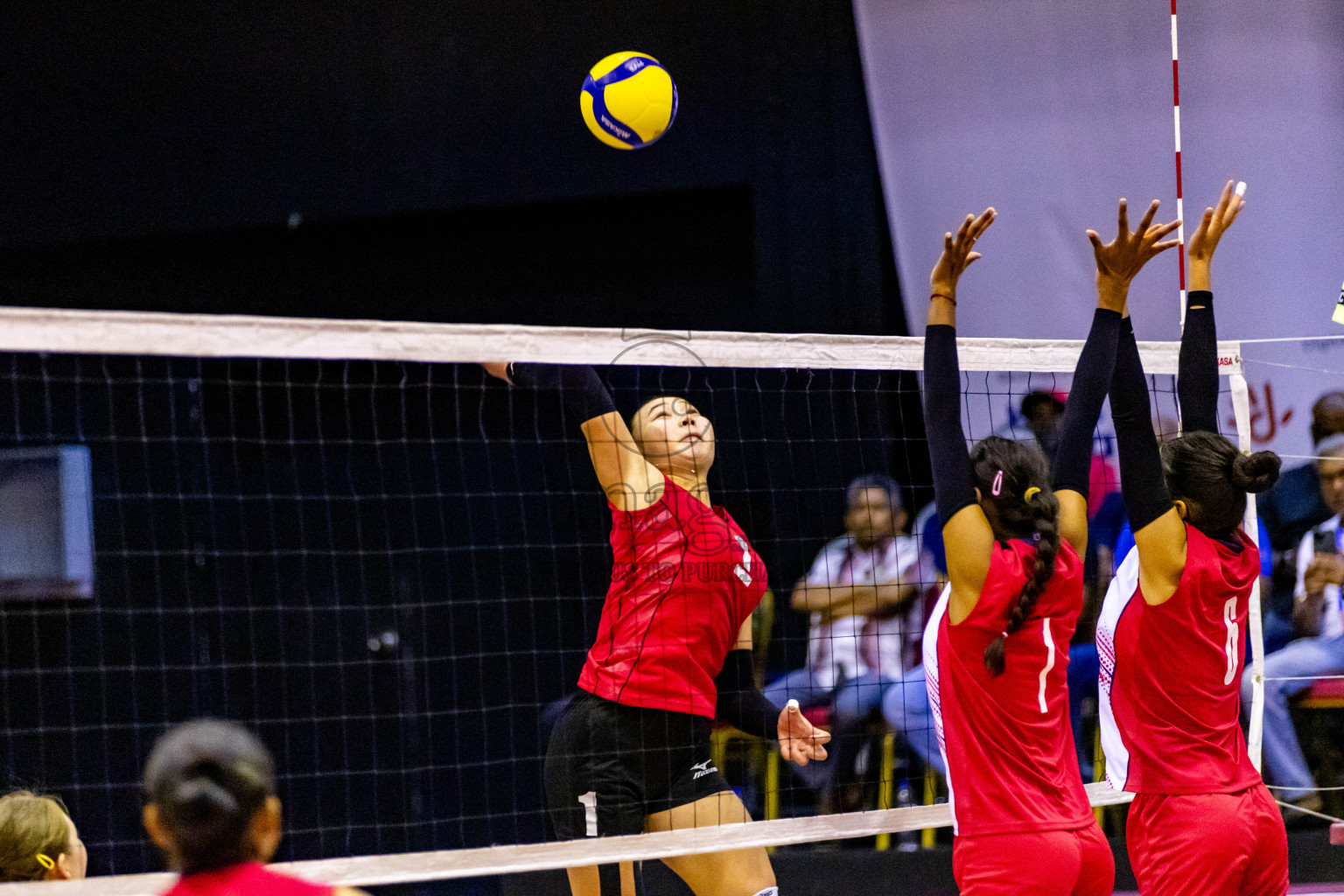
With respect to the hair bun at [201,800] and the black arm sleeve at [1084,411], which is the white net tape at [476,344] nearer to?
the black arm sleeve at [1084,411]

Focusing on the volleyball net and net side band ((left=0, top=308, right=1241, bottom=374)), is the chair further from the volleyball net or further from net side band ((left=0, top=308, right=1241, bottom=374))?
net side band ((left=0, top=308, right=1241, bottom=374))

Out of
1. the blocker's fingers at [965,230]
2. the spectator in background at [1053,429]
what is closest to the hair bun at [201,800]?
the blocker's fingers at [965,230]

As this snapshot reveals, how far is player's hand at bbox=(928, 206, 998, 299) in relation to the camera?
108 inches

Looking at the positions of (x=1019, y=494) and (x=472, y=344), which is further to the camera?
(x=472, y=344)

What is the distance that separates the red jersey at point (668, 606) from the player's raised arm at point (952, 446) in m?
1.16

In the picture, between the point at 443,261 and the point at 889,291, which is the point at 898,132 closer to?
the point at 889,291

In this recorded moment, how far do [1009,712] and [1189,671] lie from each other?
593mm

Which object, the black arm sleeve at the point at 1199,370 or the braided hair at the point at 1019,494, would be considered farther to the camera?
the black arm sleeve at the point at 1199,370

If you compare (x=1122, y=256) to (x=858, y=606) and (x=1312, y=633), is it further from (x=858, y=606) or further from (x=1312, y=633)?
(x=1312, y=633)

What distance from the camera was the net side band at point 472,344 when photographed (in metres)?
3.21

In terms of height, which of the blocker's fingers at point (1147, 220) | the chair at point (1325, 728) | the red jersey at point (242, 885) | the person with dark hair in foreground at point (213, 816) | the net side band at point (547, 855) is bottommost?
the chair at point (1325, 728)

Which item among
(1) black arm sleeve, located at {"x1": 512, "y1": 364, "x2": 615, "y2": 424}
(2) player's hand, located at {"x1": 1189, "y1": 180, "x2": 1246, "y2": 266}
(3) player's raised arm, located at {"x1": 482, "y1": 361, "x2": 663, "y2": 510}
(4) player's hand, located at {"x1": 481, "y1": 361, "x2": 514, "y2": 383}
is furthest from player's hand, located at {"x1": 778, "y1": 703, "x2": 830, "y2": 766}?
(2) player's hand, located at {"x1": 1189, "y1": 180, "x2": 1246, "y2": 266}

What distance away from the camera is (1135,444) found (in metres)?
2.98

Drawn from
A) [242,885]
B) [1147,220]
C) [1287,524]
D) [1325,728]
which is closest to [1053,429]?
[1287,524]
